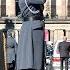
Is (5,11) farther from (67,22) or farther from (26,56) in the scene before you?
(26,56)

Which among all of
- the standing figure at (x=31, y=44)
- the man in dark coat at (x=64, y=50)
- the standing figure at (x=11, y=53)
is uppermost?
the standing figure at (x=31, y=44)

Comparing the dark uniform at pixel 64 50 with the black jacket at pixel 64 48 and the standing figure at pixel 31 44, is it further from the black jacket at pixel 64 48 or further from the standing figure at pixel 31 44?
the standing figure at pixel 31 44

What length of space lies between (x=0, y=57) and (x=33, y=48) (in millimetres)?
643

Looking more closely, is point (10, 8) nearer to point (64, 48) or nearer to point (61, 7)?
point (61, 7)

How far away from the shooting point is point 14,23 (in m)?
42.9

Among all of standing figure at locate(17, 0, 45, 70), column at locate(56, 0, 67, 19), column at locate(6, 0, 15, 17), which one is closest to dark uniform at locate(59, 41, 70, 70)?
standing figure at locate(17, 0, 45, 70)

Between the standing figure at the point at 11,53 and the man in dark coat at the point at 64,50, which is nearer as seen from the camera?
the standing figure at the point at 11,53

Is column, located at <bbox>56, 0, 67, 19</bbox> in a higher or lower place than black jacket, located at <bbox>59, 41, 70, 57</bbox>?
higher

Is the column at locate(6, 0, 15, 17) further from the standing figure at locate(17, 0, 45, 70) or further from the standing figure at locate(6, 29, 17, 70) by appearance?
the standing figure at locate(17, 0, 45, 70)

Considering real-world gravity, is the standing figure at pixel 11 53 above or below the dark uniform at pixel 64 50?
above


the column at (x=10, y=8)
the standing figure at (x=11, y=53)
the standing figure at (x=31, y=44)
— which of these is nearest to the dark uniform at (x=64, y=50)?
the standing figure at (x=11, y=53)

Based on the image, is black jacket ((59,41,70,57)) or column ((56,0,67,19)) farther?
column ((56,0,67,19))

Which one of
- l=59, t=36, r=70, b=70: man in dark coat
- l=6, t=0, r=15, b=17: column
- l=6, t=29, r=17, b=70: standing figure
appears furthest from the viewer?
l=6, t=0, r=15, b=17: column

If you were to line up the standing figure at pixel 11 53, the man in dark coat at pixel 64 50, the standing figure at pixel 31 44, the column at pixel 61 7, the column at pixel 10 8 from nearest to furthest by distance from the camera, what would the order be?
1. the standing figure at pixel 31 44
2. the standing figure at pixel 11 53
3. the man in dark coat at pixel 64 50
4. the column at pixel 10 8
5. the column at pixel 61 7
